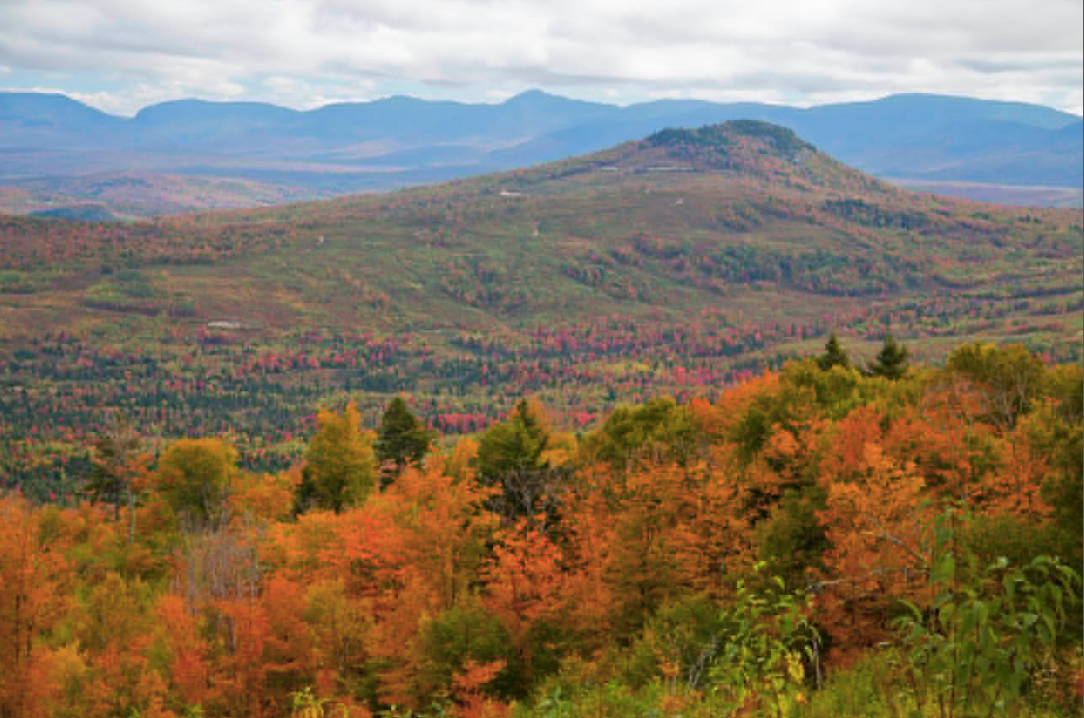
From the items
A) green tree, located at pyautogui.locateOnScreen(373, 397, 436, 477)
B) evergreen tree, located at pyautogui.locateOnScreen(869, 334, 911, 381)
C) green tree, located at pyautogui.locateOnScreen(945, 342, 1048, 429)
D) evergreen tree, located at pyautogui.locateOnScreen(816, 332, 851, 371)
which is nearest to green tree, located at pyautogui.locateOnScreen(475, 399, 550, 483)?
green tree, located at pyautogui.locateOnScreen(945, 342, 1048, 429)

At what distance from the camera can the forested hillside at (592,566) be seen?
22438 mm

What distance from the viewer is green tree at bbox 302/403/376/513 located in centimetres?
5862

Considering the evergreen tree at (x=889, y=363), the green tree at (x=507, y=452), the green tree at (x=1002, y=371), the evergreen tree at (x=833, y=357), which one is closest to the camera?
the green tree at (x=1002, y=371)

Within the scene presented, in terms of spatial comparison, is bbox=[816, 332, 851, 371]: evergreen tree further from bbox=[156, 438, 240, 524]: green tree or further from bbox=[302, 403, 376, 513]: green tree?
bbox=[156, 438, 240, 524]: green tree

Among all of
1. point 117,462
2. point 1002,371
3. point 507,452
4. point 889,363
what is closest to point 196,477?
point 117,462

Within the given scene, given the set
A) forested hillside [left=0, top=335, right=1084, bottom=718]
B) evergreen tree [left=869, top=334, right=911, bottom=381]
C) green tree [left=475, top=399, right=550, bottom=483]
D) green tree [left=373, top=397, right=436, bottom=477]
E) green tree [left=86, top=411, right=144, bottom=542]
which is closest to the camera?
forested hillside [left=0, top=335, right=1084, bottom=718]

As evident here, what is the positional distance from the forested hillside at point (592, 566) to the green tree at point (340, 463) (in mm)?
9829

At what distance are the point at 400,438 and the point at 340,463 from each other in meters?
4.97

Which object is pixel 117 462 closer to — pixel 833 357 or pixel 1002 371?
pixel 833 357

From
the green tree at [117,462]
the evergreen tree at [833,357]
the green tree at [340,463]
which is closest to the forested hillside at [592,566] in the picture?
the evergreen tree at [833,357]

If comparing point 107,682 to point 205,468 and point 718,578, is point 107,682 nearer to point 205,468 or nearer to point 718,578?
point 718,578

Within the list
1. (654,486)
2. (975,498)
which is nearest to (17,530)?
(654,486)

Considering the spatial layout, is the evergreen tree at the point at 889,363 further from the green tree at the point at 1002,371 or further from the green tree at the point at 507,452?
the green tree at the point at 507,452

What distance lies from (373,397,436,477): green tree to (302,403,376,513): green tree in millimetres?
1880
